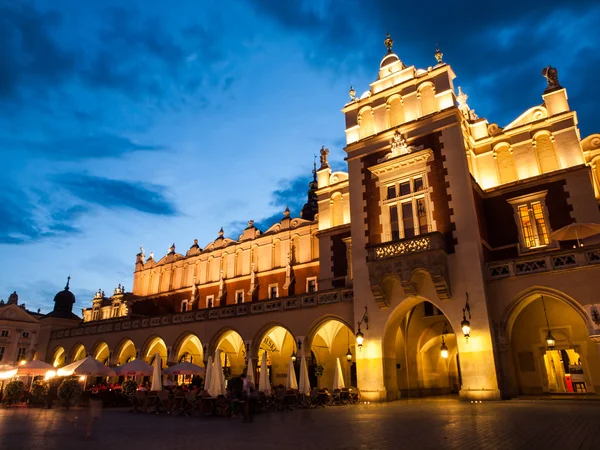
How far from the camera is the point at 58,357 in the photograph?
42.0 m

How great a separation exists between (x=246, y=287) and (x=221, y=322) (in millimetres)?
7374

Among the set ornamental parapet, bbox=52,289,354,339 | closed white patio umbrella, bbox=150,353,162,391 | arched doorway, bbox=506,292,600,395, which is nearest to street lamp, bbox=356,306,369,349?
ornamental parapet, bbox=52,289,354,339

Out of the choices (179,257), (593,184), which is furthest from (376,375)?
(179,257)

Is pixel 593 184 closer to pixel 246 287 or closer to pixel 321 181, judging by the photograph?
pixel 321 181

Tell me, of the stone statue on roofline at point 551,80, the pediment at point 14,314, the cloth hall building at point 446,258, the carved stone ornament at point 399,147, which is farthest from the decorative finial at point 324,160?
the pediment at point 14,314

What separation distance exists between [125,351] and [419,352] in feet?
87.5

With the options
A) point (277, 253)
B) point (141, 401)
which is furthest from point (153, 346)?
point (141, 401)

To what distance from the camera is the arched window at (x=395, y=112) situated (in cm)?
2589

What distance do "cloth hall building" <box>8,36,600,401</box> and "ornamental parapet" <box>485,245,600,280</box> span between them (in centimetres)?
5

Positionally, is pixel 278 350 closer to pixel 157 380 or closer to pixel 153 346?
pixel 157 380

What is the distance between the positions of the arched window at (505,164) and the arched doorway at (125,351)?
29951mm

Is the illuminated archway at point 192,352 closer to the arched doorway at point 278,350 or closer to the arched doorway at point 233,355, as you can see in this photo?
the arched doorway at point 233,355

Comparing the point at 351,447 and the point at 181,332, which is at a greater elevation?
the point at 181,332

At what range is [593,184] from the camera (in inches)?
876
